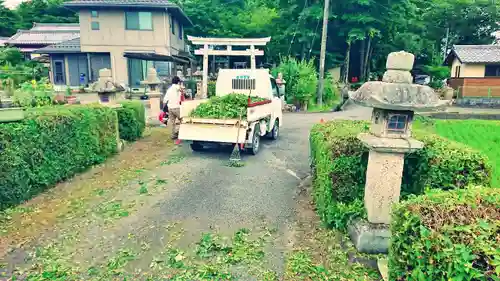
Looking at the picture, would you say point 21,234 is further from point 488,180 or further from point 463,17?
point 463,17

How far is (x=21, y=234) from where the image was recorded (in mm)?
4484

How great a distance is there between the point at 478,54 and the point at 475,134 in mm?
16157

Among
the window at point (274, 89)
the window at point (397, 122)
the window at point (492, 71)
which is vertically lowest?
the window at point (397, 122)

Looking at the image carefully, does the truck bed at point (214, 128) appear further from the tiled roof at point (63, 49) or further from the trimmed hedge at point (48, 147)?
the tiled roof at point (63, 49)

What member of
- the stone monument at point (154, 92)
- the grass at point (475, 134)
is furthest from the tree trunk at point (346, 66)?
the stone monument at point (154, 92)

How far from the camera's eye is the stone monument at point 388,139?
12.5 feet

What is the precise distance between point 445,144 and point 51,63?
92.1 feet

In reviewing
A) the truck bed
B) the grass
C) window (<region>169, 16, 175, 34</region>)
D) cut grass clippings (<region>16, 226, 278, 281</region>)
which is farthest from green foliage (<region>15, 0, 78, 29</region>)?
cut grass clippings (<region>16, 226, 278, 281</region>)

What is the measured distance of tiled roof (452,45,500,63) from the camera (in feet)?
73.9

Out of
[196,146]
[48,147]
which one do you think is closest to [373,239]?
[48,147]

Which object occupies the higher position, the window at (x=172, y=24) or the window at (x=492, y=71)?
the window at (x=172, y=24)

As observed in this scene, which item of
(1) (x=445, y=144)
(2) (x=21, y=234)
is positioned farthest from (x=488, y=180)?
(2) (x=21, y=234)

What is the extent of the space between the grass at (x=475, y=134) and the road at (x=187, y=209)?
14.5 ft

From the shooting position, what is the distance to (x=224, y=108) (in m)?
8.47
